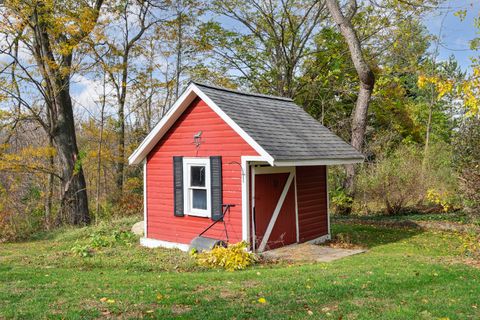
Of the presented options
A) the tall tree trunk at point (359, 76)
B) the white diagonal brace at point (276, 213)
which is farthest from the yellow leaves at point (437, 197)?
the tall tree trunk at point (359, 76)

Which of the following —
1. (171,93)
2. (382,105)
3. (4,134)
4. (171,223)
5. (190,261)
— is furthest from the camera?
(382,105)

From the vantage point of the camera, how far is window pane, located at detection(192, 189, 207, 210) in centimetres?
1146

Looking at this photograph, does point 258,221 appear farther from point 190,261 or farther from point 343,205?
point 343,205

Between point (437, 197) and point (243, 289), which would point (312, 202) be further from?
point (243, 289)

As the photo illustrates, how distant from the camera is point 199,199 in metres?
11.6

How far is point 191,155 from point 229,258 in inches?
133

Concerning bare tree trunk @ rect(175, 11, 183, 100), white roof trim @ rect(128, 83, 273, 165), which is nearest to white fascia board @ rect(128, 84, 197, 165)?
white roof trim @ rect(128, 83, 273, 165)

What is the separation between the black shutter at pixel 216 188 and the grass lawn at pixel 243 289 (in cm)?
135

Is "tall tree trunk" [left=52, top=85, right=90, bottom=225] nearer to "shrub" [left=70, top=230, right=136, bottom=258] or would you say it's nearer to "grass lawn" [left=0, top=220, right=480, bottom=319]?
"shrub" [left=70, top=230, right=136, bottom=258]

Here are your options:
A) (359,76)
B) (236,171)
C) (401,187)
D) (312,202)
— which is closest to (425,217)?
(401,187)

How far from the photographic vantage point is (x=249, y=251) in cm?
1024

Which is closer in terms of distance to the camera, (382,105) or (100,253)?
(100,253)

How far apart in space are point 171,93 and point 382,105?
1312cm

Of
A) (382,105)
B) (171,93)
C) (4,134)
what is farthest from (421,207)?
(4,134)
